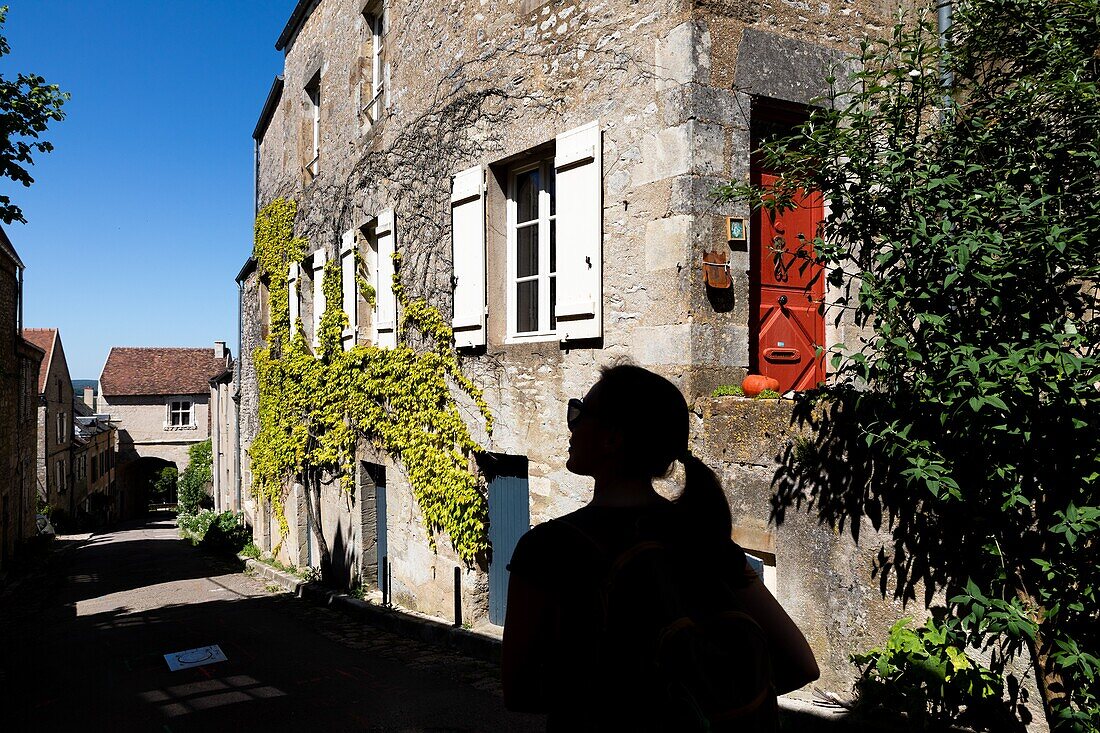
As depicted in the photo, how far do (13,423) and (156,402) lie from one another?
26.9m

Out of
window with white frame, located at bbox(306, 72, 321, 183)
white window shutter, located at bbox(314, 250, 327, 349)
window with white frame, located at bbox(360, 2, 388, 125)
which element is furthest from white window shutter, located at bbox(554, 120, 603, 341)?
window with white frame, located at bbox(306, 72, 321, 183)

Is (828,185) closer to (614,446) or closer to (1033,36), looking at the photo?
(1033,36)

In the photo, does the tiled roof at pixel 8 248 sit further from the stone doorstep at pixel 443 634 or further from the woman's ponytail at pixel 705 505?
the woman's ponytail at pixel 705 505

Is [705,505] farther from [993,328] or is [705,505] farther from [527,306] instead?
[527,306]

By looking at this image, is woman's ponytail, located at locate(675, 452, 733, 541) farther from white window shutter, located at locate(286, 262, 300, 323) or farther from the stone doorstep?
white window shutter, located at locate(286, 262, 300, 323)

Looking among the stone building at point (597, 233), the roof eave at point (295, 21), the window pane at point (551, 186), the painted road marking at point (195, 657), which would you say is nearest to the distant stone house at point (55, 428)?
the roof eave at point (295, 21)

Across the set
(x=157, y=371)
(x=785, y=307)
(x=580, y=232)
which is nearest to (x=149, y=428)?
(x=157, y=371)

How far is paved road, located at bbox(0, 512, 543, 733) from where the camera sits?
5.70 meters

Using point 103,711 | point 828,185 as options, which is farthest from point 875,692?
point 103,711

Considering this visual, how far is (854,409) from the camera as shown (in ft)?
13.7

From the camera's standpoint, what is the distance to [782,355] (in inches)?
241

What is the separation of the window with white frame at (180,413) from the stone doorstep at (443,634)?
32.3m

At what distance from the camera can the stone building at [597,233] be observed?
211 inches

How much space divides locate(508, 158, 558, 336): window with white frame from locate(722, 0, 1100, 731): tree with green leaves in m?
2.97
